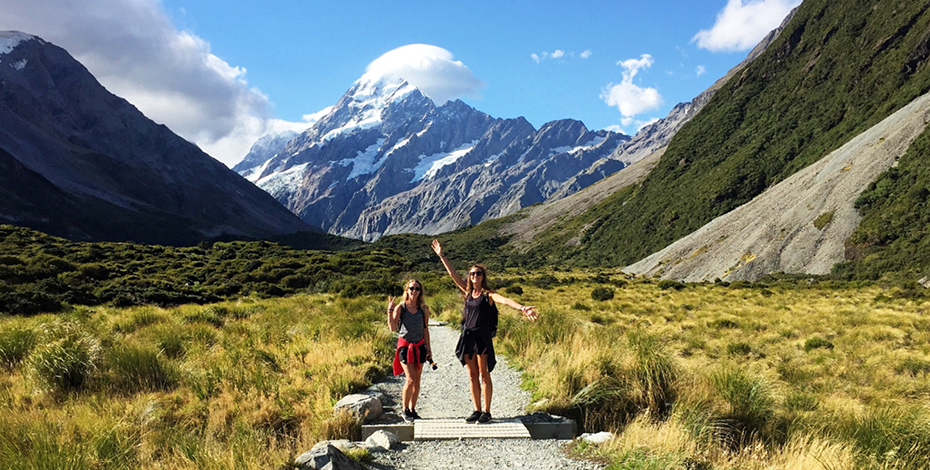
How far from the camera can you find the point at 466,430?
6480 millimetres

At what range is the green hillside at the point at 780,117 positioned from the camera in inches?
Result: 2852

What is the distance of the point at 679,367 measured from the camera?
7961 millimetres

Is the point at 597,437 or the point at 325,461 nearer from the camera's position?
the point at 325,461

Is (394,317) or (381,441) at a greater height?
(394,317)

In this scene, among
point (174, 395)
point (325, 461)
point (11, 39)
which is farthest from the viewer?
point (11, 39)

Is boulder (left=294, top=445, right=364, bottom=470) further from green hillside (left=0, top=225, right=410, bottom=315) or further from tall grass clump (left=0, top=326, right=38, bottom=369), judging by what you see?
green hillside (left=0, top=225, right=410, bottom=315)

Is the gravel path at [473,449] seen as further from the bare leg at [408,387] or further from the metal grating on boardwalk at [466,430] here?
the bare leg at [408,387]

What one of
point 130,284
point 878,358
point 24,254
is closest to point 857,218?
point 878,358

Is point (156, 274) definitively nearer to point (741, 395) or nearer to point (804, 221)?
point (741, 395)

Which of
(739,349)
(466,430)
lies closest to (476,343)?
(466,430)

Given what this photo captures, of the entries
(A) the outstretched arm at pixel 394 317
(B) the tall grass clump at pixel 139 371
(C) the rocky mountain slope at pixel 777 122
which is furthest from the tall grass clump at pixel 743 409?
(C) the rocky mountain slope at pixel 777 122

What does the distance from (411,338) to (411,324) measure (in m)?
0.23

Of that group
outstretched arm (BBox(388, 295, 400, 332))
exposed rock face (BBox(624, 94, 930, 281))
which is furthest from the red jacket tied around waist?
exposed rock face (BBox(624, 94, 930, 281))

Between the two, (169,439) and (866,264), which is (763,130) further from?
(169,439)
